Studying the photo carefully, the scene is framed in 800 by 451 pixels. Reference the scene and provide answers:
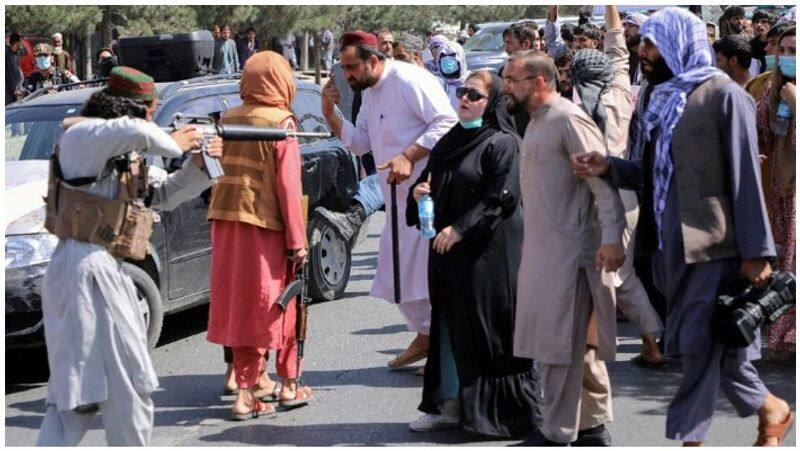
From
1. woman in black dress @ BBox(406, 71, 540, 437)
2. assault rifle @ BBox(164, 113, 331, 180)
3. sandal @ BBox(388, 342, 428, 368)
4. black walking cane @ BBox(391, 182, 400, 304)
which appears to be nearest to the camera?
assault rifle @ BBox(164, 113, 331, 180)

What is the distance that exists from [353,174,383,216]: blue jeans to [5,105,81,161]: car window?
2300mm

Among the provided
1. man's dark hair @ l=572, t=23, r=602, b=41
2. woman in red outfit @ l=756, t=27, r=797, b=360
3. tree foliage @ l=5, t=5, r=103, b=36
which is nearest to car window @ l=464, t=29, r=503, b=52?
tree foliage @ l=5, t=5, r=103, b=36

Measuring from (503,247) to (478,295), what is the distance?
269 mm

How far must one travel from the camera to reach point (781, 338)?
793 cm

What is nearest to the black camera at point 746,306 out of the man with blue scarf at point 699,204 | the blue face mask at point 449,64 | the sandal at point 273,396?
the man with blue scarf at point 699,204

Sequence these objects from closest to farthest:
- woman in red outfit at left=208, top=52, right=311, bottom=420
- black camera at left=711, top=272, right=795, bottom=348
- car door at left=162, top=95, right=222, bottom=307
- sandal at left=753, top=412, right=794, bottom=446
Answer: black camera at left=711, top=272, right=795, bottom=348 < sandal at left=753, top=412, right=794, bottom=446 < woman in red outfit at left=208, top=52, right=311, bottom=420 < car door at left=162, top=95, right=222, bottom=307

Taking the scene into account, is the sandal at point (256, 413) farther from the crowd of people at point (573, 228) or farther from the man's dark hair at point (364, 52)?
the man's dark hair at point (364, 52)

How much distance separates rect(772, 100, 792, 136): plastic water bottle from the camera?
24.8 feet

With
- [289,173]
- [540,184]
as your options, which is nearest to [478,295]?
[540,184]

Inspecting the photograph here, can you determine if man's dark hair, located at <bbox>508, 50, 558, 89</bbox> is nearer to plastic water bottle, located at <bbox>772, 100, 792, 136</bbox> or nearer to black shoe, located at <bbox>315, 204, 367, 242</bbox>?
plastic water bottle, located at <bbox>772, 100, 792, 136</bbox>

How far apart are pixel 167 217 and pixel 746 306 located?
167 inches

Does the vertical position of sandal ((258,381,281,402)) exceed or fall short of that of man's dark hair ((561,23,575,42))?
it falls short

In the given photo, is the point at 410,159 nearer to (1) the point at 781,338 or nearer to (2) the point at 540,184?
(2) the point at 540,184

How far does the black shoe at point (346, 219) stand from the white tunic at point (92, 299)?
4.53m
